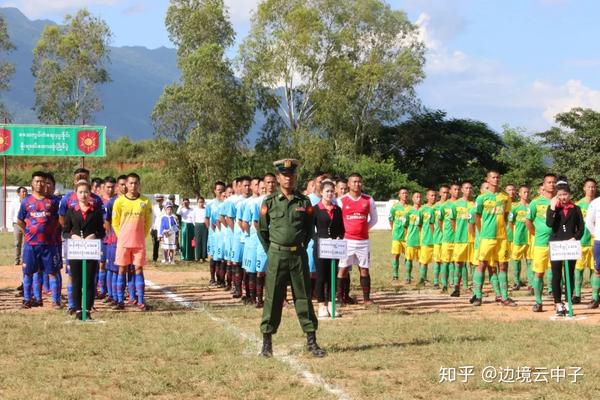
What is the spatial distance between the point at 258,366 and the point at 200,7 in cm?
4701

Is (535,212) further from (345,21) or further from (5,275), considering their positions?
(345,21)

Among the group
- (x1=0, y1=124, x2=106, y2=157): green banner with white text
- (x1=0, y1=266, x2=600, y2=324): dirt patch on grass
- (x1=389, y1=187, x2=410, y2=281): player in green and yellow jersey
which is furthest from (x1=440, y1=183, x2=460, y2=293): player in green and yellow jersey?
(x1=0, y1=124, x2=106, y2=157): green banner with white text

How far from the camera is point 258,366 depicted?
8727 mm

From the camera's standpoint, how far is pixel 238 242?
15.1 meters

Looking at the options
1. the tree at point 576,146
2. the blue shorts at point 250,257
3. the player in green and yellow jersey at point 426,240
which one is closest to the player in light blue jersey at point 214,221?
the blue shorts at point 250,257

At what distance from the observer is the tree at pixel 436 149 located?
62.1m

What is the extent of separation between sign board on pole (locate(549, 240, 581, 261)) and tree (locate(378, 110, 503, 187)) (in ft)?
161

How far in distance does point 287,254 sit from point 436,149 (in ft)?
177

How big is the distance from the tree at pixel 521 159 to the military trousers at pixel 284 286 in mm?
48597

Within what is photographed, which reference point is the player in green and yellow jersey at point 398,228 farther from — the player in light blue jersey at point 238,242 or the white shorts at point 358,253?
the white shorts at point 358,253

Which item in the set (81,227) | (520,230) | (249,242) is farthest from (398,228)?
(81,227)

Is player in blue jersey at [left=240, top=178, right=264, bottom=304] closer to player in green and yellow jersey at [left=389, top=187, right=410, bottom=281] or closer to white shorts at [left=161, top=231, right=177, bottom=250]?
player in green and yellow jersey at [left=389, top=187, right=410, bottom=281]

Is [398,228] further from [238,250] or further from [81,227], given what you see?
[81,227]

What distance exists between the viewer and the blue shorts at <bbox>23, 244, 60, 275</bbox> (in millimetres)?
13414
